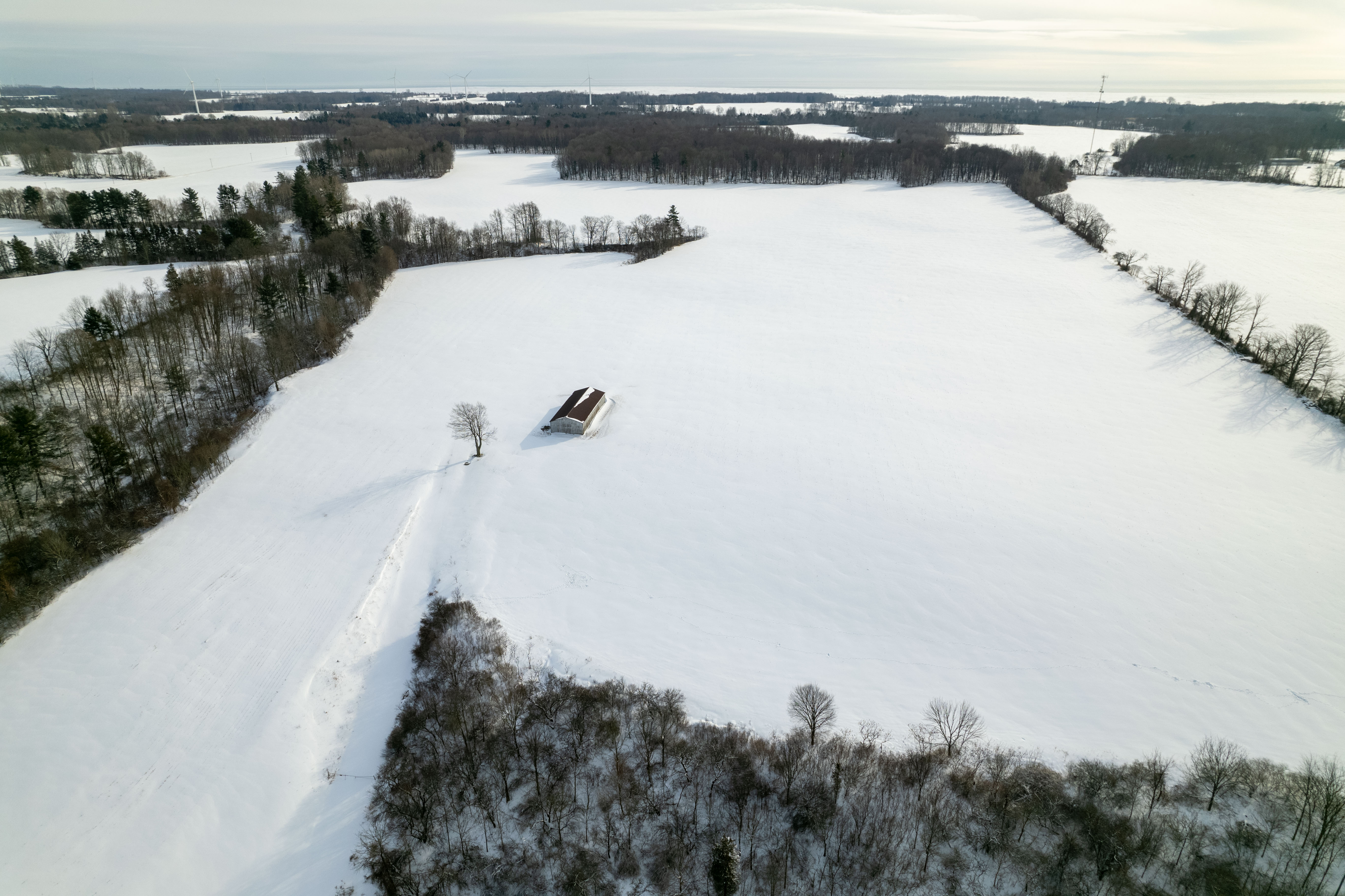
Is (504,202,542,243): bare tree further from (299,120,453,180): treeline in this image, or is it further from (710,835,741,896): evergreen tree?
(710,835,741,896): evergreen tree

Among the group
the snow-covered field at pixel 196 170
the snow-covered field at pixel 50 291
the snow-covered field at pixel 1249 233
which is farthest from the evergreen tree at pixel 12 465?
the snow-covered field at pixel 1249 233

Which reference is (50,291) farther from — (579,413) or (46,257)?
(579,413)

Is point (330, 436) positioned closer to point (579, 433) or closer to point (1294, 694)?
point (579, 433)

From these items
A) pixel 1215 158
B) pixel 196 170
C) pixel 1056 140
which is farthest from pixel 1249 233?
pixel 196 170

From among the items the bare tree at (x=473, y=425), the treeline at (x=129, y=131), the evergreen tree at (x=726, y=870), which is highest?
the treeline at (x=129, y=131)

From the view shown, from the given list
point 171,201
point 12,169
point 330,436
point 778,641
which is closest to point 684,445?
point 778,641

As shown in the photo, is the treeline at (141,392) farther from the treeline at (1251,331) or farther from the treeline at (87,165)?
the treeline at (87,165)
